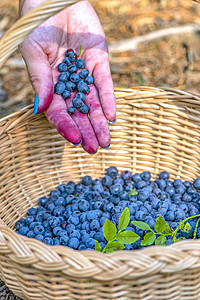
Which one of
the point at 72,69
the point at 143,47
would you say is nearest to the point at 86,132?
the point at 72,69

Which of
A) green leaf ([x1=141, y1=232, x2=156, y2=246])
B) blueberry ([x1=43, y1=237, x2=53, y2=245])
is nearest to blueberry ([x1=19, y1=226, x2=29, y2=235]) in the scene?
blueberry ([x1=43, y1=237, x2=53, y2=245])

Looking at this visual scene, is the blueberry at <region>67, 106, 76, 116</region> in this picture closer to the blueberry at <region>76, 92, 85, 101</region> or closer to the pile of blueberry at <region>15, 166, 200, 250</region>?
the blueberry at <region>76, 92, 85, 101</region>

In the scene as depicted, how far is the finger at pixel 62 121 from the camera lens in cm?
145

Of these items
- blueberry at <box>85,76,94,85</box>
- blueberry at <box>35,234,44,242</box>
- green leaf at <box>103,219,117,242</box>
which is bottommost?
blueberry at <box>35,234,44,242</box>

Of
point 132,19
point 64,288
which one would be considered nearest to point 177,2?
point 132,19

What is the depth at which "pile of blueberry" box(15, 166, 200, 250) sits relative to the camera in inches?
57.1

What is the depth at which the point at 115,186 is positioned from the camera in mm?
1710

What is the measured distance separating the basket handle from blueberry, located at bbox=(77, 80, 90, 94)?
0.52 metres

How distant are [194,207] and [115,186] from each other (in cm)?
39

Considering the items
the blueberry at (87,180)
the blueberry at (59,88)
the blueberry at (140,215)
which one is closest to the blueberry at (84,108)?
the blueberry at (59,88)

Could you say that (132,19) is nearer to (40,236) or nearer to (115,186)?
(115,186)

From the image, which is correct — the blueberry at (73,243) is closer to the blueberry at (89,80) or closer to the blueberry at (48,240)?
the blueberry at (48,240)

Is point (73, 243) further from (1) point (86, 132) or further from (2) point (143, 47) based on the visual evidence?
(2) point (143, 47)

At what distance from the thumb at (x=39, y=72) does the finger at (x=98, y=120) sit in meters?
0.22
